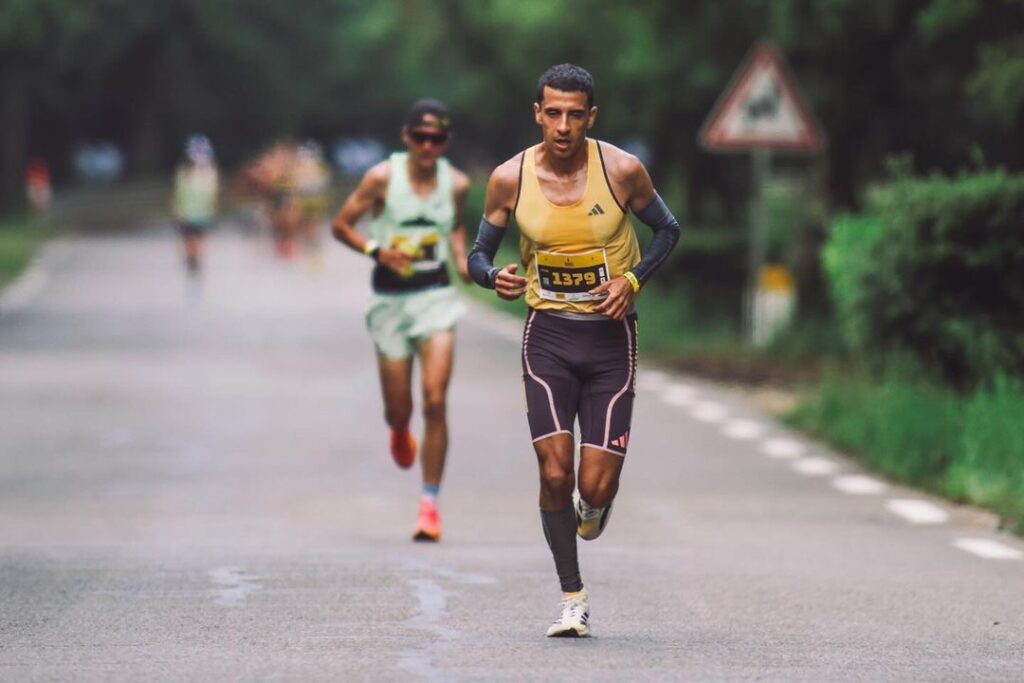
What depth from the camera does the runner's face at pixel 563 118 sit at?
8.37 m

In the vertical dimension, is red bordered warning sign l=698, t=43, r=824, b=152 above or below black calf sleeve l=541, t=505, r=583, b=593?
above

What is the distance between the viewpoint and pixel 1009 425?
1427cm

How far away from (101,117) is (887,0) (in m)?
66.4

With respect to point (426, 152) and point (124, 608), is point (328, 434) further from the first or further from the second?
point (124, 608)

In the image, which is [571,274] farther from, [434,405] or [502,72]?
[502,72]

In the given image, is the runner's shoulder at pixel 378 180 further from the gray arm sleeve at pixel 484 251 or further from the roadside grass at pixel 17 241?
the roadside grass at pixel 17 241

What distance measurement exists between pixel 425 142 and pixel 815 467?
14.6ft

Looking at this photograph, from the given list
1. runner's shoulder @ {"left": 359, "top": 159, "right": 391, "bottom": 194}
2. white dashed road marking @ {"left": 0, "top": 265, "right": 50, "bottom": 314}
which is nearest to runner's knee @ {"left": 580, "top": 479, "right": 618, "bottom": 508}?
runner's shoulder @ {"left": 359, "top": 159, "right": 391, "bottom": 194}

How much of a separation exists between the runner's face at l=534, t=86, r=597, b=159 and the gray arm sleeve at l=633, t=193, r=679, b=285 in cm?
38

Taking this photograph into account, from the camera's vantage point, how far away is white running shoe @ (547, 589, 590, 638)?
27.4ft

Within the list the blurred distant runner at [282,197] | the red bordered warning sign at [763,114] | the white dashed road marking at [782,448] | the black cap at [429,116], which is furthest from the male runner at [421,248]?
the blurred distant runner at [282,197]

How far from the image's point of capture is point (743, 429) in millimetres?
17938

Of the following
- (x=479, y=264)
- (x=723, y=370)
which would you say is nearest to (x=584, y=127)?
(x=479, y=264)

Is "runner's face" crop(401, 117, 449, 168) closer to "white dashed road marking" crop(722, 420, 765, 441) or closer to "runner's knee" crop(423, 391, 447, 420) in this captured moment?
"runner's knee" crop(423, 391, 447, 420)
